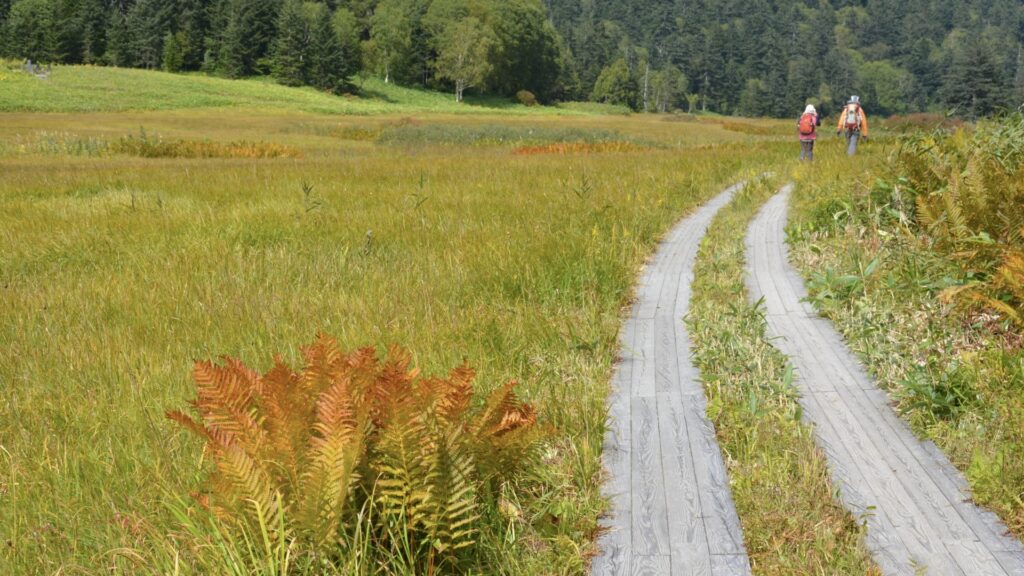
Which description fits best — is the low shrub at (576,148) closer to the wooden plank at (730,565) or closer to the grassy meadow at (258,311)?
the grassy meadow at (258,311)

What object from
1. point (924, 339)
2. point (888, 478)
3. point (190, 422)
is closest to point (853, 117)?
point (924, 339)

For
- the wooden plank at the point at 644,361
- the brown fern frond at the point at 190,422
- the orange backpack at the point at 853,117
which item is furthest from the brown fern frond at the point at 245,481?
the orange backpack at the point at 853,117

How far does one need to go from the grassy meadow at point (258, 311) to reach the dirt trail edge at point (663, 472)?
4.8 inches

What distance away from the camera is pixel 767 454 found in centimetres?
322

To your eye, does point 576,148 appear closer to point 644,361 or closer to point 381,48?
point 644,361

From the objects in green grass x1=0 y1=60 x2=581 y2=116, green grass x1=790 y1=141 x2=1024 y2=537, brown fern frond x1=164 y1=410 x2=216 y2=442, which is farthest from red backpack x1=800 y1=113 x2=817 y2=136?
green grass x1=0 y1=60 x2=581 y2=116

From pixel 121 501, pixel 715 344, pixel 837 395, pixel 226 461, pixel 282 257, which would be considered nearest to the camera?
pixel 226 461

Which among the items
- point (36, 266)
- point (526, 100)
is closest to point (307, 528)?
point (36, 266)

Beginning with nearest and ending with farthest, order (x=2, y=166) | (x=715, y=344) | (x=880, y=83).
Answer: (x=715, y=344)
(x=2, y=166)
(x=880, y=83)

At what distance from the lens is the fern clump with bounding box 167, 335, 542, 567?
2.00m

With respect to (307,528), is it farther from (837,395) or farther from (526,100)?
(526,100)

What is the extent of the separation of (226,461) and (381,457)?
0.49 metres

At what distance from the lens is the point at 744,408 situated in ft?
12.0

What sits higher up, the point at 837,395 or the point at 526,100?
the point at 526,100
